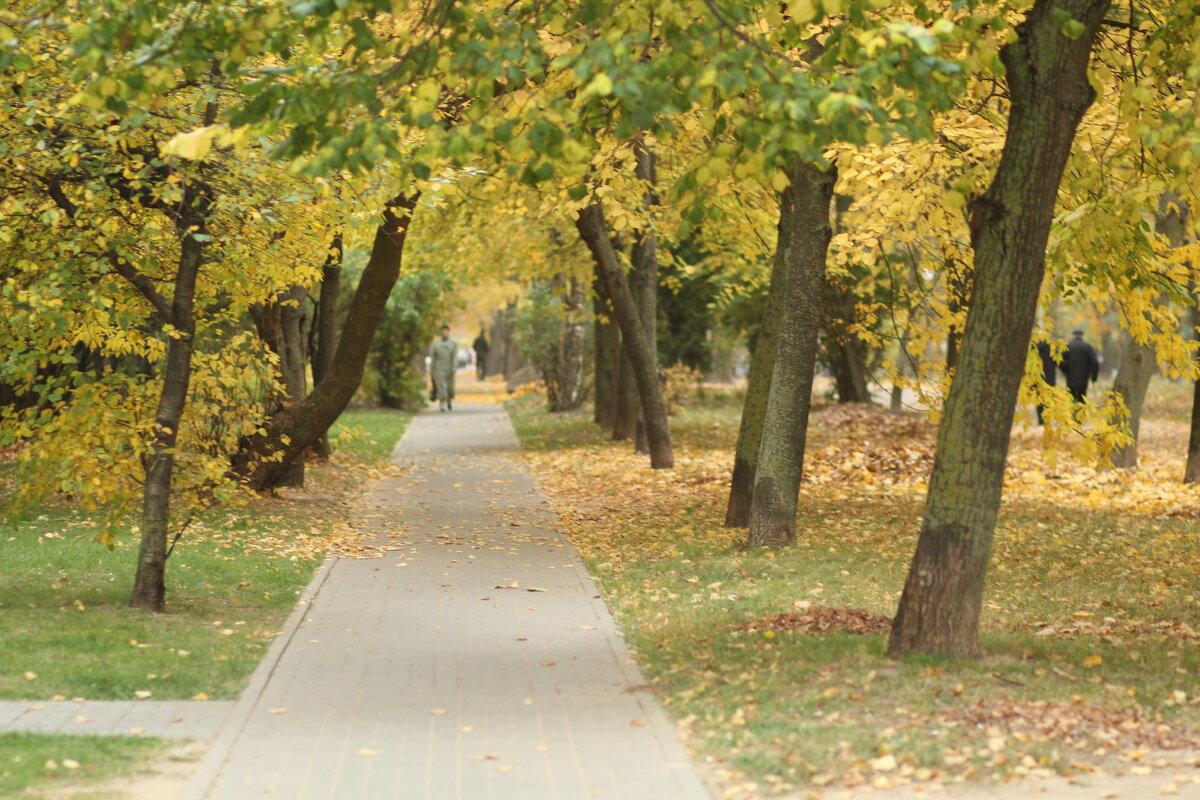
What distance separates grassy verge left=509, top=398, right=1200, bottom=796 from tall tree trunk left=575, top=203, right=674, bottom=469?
114cm

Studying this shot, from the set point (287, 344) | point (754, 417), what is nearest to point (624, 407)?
point (287, 344)

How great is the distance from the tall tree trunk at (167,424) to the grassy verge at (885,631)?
306cm

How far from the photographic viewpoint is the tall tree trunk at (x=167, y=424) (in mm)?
8320

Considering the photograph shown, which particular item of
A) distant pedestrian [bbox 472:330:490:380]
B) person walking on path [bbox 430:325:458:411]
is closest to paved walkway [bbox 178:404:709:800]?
person walking on path [bbox 430:325:458:411]

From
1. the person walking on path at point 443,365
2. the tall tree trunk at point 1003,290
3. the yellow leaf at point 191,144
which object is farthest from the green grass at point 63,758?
the person walking on path at point 443,365

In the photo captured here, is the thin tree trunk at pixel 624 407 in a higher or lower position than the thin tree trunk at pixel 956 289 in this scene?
lower

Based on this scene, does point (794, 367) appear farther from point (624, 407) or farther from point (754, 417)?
point (624, 407)

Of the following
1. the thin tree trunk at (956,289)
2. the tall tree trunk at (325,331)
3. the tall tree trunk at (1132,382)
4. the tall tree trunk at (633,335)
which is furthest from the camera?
the tall tree trunk at (325,331)

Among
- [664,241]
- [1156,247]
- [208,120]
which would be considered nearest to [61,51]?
[208,120]

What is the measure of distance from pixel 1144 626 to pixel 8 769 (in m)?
6.47

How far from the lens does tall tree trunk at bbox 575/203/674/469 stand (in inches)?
678

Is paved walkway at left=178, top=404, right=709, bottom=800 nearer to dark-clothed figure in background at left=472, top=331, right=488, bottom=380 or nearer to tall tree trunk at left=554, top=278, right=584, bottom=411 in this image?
tall tree trunk at left=554, top=278, right=584, bottom=411

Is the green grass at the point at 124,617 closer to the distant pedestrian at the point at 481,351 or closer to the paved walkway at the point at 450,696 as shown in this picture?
the paved walkway at the point at 450,696

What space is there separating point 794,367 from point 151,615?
210 inches
